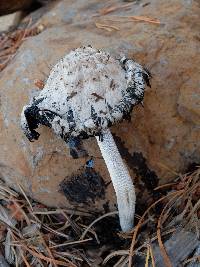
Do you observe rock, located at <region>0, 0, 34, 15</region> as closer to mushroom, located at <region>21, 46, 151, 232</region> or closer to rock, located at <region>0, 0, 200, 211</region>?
rock, located at <region>0, 0, 200, 211</region>

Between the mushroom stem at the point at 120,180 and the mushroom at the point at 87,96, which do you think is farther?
the mushroom stem at the point at 120,180

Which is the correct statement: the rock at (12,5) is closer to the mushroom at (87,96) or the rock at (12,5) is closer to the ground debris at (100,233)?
the ground debris at (100,233)

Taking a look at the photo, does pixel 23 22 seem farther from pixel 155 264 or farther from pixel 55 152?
pixel 155 264

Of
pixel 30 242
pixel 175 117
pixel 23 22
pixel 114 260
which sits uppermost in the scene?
pixel 23 22

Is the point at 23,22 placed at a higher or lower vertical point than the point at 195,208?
higher

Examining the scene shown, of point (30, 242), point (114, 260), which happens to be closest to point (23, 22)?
point (30, 242)

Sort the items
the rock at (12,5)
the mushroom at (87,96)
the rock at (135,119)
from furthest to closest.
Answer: the rock at (12,5) < the rock at (135,119) < the mushroom at (87,96)

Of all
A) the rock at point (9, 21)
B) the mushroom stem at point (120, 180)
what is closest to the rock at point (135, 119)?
the mushroom stem at point (120, 180)
